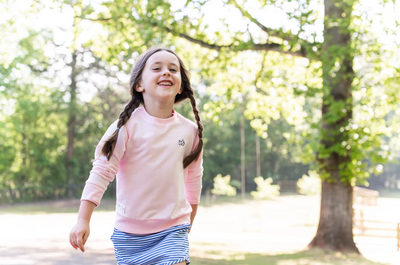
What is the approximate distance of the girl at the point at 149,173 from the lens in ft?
8.05

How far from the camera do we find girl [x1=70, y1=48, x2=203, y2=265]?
2.46m

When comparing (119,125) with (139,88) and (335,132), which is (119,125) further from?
(335,132)

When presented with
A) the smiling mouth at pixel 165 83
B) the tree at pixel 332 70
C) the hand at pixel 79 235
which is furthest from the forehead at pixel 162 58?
the tree at pixel 332 70

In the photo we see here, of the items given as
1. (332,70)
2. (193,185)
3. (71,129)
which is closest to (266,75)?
(332,70)

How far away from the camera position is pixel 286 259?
8914 mm

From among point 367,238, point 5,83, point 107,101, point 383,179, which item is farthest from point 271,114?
point 383,179

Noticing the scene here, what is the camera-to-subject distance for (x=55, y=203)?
25.9 metres

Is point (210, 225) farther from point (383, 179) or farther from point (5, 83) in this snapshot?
point (383, 179)

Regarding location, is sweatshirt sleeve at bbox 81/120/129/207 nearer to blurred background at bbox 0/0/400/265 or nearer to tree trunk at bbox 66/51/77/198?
blurred background at bbox 0/0/400/265

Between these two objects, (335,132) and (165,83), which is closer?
(165,83)

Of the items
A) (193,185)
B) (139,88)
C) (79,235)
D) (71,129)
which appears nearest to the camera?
(79,235)

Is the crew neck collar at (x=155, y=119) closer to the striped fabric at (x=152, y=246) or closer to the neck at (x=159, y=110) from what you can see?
the neck at (x=159, y=110)

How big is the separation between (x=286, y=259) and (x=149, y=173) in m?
6.98

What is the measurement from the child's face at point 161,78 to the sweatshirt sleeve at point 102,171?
0.29 m
